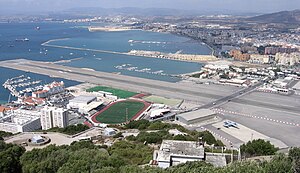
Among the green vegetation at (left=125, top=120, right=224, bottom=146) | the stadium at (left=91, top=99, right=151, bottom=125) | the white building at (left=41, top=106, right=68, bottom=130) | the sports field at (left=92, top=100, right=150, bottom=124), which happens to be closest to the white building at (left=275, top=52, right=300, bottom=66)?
the stadium at (left=91, top=99, right=151, bottom=125)

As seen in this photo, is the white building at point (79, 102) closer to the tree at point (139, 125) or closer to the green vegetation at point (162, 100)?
the green vegetation at point (162, 100)

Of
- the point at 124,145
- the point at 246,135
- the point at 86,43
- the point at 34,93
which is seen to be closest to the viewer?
the point at 124,145

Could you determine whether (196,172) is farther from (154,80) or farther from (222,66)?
(222,66)

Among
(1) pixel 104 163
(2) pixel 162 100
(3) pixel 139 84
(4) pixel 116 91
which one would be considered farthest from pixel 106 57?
(1) pixel 104 163

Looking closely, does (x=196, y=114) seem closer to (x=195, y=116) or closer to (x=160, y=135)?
(x=195, y=116)

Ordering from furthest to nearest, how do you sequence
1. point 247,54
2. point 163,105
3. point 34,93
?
point 247,54 → point 34,93 → point 163,105

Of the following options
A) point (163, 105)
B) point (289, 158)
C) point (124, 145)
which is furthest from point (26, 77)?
point (289, 158)
